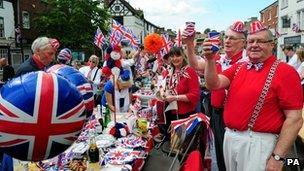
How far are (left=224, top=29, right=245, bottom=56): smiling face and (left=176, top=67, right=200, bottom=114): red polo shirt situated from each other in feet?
2.30

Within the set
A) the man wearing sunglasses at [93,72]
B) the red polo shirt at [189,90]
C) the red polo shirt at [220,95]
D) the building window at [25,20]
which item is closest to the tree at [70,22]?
the building window at [25,20]

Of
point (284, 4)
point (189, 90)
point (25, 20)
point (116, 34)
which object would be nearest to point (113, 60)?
point (116, 34)

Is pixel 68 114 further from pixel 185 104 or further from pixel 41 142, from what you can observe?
pixel 185 104

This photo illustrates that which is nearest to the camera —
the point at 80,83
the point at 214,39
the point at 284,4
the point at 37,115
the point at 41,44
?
the point at 37,115

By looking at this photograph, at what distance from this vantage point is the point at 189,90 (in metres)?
5.25

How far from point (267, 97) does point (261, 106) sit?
8cm

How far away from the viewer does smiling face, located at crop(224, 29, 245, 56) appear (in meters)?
4.59

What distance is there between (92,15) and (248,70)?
33.4 m

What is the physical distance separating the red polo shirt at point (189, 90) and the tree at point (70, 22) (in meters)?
29.3

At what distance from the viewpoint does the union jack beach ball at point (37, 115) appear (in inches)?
68.9

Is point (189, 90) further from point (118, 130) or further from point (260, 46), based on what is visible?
point (260, 46)

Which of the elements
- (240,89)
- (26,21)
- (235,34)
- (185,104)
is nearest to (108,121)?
(185,104)

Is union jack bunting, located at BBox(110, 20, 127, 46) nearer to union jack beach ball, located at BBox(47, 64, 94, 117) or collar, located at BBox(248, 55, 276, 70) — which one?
collar, located at BBox(248, 55, 276, 70)

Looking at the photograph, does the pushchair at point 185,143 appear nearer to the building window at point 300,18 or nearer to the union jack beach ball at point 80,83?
the union jack beach ball at point 80,83
